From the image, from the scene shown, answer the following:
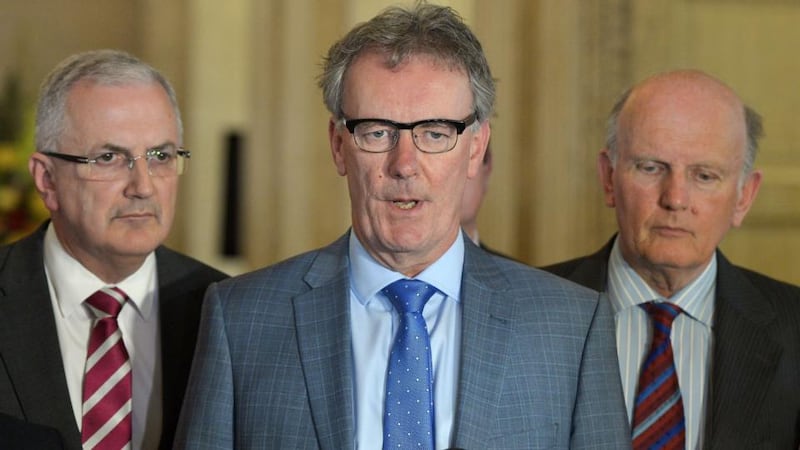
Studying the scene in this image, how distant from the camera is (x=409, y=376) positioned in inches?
98.7

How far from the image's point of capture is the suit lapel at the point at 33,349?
2.96m

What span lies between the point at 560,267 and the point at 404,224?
1.11 metres

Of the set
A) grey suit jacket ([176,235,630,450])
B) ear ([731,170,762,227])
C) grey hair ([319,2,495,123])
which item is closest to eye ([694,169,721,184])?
ear ([731,170,762,227])

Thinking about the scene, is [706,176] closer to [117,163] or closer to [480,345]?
[480,345]

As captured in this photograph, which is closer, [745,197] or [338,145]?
[338,145]

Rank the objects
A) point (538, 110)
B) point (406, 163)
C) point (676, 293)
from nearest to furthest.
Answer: point (406, 163)
point (676, 293)
point (538, 110)

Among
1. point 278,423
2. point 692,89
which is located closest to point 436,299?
point 278,423

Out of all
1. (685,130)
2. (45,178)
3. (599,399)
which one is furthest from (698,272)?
(45,178)

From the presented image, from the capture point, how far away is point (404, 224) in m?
2.54

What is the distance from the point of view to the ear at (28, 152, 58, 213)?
10.5 ft

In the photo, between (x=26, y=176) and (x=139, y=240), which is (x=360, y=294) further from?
(x=26, y=176)

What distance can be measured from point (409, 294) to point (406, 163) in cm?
27

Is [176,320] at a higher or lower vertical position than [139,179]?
lower

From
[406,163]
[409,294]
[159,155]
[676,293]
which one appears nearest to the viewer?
[406,163]
